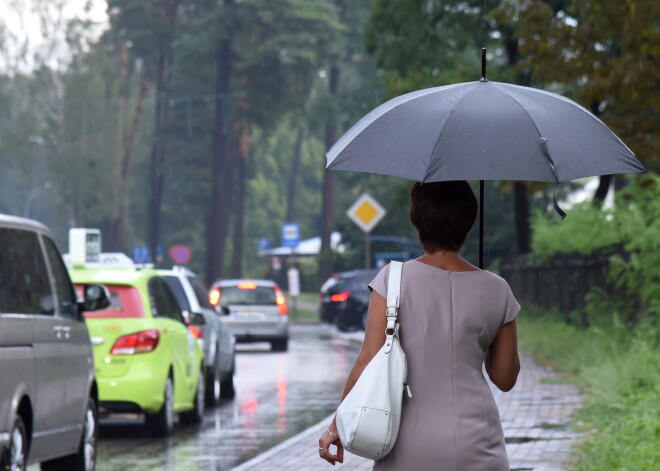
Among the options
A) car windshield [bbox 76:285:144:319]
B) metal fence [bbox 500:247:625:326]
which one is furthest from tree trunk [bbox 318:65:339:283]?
car windshield [bbox 76:285:144:319]

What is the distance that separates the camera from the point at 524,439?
12.5 metres

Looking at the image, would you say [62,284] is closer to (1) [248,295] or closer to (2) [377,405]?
(2) [377,405]

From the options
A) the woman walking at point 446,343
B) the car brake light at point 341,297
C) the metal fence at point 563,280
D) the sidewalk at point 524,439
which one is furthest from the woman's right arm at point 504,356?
the car brake light at point 341,297

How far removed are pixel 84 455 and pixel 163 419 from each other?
11.6ft

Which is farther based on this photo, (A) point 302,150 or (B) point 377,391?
(A) point 302,150

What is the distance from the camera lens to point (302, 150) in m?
119

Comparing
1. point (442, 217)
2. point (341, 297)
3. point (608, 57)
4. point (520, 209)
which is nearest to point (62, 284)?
point (442, 217)

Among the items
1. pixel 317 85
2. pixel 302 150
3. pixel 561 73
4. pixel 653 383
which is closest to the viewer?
pixel 653 383

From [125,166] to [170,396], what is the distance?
72204 millimetres

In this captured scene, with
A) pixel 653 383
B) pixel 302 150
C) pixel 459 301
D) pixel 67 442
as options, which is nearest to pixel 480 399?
pixel 459 301

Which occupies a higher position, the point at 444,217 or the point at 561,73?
the point at 561,73

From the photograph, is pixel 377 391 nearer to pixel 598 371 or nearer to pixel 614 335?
pixel 598 371

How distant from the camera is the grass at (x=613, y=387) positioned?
10172mm

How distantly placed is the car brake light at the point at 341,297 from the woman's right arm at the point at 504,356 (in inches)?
1395
